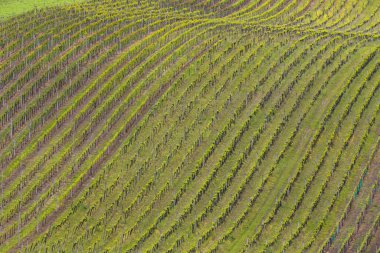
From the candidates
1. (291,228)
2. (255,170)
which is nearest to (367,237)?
(291,228)

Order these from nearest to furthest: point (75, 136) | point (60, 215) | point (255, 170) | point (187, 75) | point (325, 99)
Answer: point (60, 215)
point (255, 170)
point (75, 136)
point (325, 99)
point (187, 75)

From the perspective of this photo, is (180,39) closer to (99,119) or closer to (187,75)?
A: (187,75)

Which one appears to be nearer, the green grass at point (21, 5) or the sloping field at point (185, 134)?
the sloping field at point (185, 134)

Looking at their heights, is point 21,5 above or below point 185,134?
below

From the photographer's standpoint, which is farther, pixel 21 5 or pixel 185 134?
pixel 21 5

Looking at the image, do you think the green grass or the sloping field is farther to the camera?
the green grass

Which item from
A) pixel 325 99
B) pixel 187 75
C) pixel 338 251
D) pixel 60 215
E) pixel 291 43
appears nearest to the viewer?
pixel 338 251

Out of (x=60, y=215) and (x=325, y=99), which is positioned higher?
(x=325, y=99)

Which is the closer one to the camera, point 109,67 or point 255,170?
point 255,170
